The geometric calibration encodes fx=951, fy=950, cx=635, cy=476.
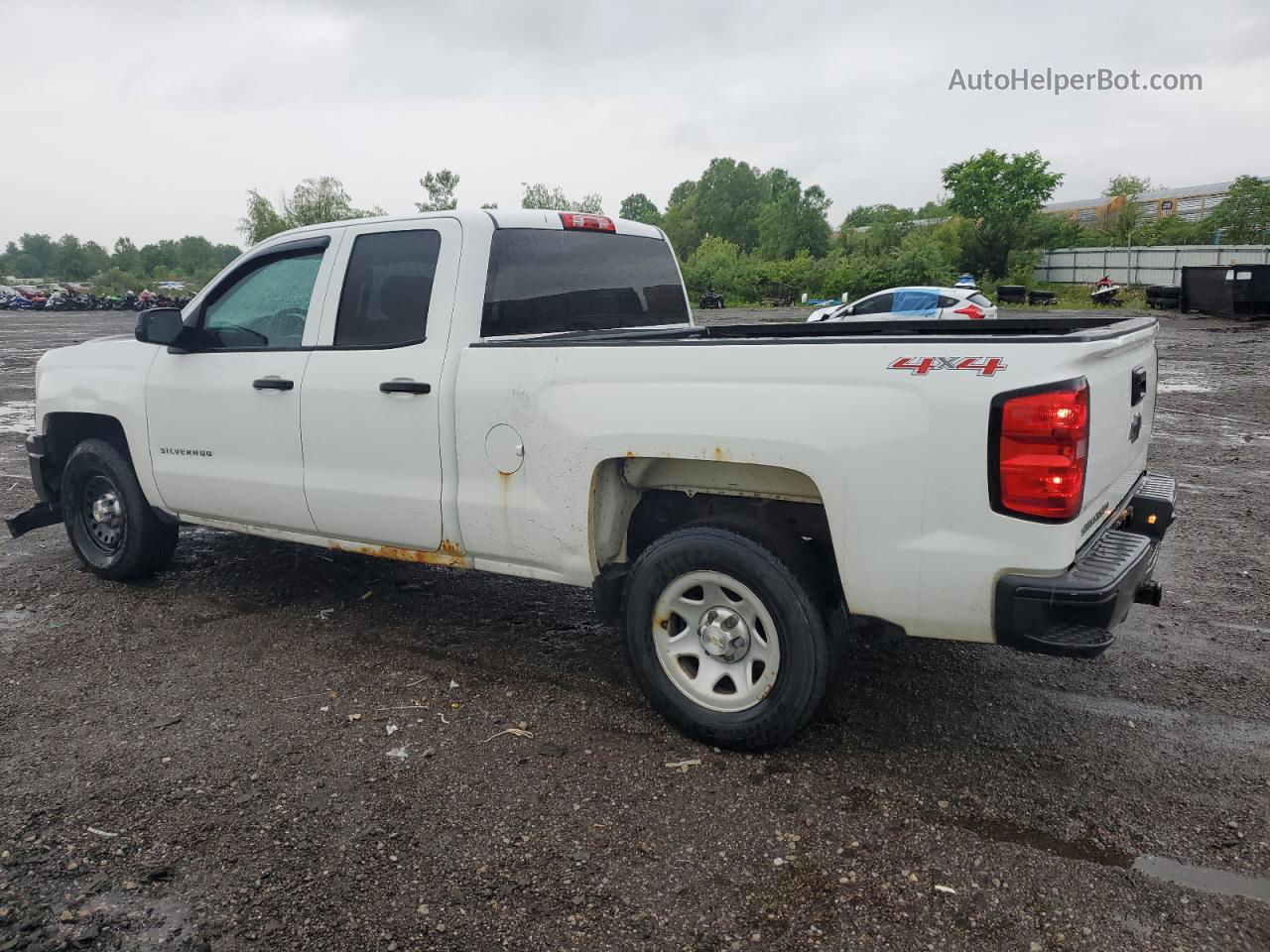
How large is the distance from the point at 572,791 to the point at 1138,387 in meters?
2.57

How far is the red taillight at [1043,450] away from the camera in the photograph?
2764 mm

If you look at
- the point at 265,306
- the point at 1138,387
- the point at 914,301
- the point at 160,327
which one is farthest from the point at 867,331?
the point at 914,301

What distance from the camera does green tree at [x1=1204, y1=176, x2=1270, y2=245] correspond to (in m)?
53.6

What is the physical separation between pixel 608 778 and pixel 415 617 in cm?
199

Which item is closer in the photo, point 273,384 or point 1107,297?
point 273,384

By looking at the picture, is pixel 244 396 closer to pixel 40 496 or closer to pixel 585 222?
pixel 585 222

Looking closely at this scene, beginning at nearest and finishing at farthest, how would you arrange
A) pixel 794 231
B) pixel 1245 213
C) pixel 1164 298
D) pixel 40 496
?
1. pixel 40 496
2. pixel 1164 298
3. pixel 1245 213
4. pixel 794 231

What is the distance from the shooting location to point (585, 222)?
4594 mm

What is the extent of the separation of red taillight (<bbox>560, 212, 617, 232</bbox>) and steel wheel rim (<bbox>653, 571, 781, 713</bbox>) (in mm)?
1940

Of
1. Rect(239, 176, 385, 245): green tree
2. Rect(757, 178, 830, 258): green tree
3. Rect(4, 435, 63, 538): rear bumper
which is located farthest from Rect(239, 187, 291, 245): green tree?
Rect(4, 435, 63, 538): rear bumper

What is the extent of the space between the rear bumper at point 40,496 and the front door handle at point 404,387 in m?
2.88

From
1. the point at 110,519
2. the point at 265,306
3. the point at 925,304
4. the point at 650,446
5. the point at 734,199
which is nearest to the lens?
the point at 650,446

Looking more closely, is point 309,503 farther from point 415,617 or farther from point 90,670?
point 90,670

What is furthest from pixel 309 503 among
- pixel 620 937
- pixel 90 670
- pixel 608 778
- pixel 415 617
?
pixel 620 937
